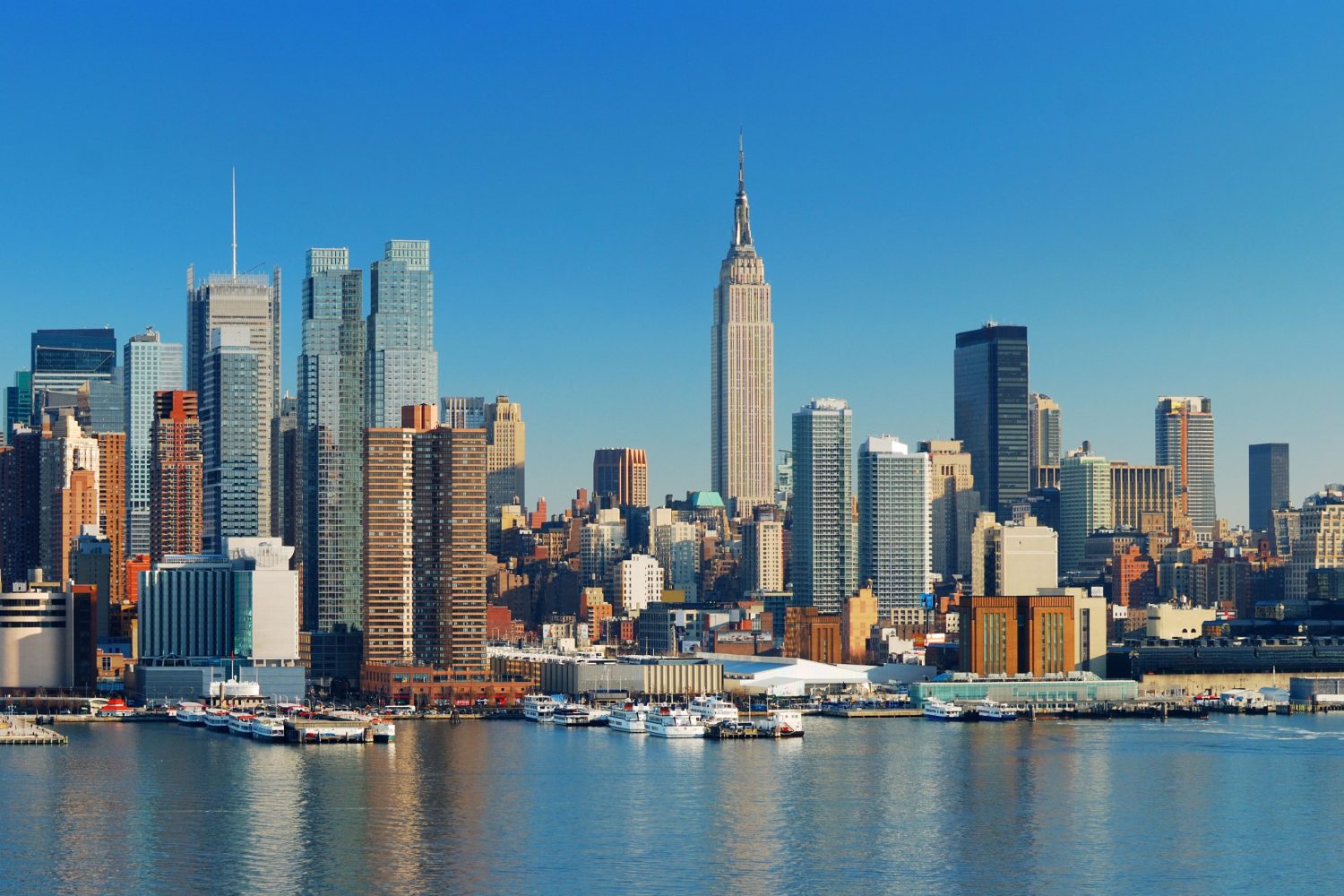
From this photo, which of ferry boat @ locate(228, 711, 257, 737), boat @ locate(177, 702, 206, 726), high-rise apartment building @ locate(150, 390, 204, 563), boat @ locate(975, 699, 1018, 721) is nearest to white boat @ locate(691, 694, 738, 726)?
boat @ locate(975, 699, 1018, 721)

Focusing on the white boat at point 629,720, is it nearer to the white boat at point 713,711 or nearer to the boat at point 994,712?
the white boat at point 713,711

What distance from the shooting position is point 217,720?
13488 centimetres

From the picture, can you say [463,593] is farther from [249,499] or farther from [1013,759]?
[1013,759]

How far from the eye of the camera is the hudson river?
68.4 m

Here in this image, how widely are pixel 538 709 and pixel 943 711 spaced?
23993mm

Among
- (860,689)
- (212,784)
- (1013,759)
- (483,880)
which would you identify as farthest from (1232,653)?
(483,880)

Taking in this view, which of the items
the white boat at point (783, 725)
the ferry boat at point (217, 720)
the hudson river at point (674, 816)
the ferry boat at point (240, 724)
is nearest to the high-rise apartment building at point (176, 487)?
the ferry boat at point (217, 720)

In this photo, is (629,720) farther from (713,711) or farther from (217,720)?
(217,720)

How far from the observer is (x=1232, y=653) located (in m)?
167

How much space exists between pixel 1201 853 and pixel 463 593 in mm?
88967

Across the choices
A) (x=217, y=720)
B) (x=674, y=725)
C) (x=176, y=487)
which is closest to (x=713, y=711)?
(x=674, y=725)

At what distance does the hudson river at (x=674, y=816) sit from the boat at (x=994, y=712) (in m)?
20.9

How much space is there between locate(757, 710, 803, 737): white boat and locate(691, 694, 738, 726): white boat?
6.47 feet

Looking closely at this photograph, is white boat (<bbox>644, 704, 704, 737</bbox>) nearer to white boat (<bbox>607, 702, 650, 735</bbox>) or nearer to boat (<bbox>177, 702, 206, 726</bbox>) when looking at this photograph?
white boat (<bbox>607, 702, 650, 735</bbox>)
